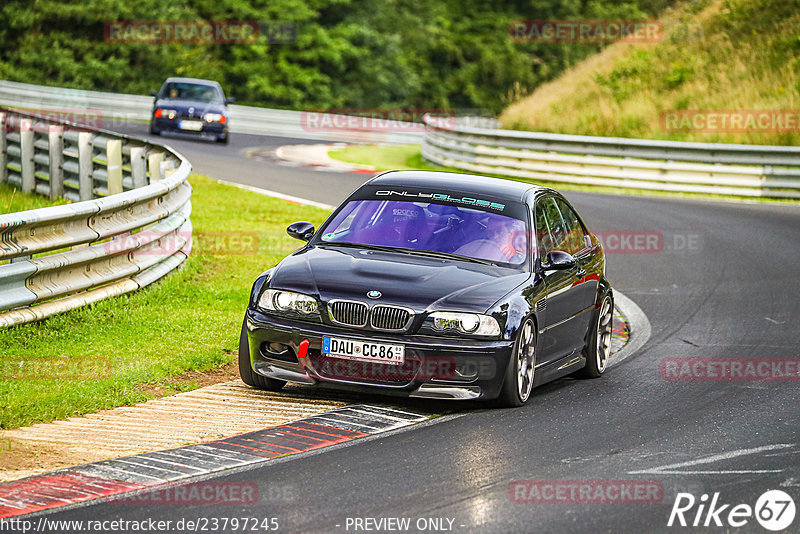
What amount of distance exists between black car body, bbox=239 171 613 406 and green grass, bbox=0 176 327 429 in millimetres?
979

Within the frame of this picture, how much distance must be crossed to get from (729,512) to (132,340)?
17.2ft

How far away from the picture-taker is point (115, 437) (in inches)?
278

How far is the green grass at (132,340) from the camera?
7859mm

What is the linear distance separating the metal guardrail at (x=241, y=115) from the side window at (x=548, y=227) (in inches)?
1256

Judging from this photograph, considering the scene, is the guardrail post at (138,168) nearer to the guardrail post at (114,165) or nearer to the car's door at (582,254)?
the guardrail post at (114,165)

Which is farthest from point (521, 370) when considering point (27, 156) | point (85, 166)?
point (27, 156)

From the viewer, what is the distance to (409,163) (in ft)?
103

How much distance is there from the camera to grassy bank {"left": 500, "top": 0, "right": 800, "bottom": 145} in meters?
31.5

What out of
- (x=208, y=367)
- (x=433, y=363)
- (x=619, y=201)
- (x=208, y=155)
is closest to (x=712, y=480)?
(x=433, y=363)
